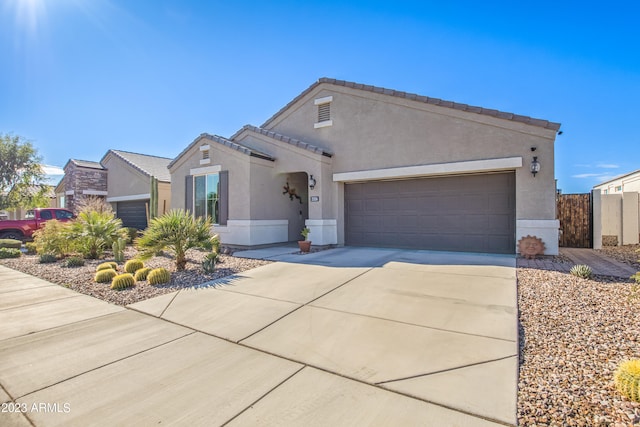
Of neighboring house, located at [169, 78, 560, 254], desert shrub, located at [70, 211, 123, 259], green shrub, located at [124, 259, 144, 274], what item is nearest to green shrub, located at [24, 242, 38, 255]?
desert shrub, located at [70, 211, 123, 259]

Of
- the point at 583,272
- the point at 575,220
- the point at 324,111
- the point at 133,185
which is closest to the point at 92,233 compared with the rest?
the point at 324,111

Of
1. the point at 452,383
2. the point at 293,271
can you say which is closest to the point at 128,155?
the point at 293,271

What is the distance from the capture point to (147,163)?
21.0m

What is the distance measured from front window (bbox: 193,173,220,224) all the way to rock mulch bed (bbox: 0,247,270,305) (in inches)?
87.0

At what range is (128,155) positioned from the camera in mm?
21188

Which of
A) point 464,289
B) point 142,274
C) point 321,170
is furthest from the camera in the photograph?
point 321,170

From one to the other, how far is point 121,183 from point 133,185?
1.46 meters

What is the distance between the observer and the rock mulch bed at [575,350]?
7.91 ft

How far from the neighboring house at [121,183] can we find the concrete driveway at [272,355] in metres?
13.1

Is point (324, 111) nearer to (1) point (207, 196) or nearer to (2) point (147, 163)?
(1) point (207, 196)

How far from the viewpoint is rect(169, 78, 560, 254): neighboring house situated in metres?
9.21

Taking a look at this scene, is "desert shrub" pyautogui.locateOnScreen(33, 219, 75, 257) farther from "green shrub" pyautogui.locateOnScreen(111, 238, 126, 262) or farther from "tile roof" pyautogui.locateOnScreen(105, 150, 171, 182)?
"tile roof" pyautogui.locateOnScreen(105, 150, 171, 182)

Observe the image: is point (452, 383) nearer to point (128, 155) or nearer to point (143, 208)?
point (143, 208)

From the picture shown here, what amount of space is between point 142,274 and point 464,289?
7085 mm
